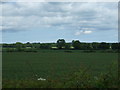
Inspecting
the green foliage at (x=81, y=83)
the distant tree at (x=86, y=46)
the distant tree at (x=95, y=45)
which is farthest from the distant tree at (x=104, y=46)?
the green foliage at (x=81, y=83)

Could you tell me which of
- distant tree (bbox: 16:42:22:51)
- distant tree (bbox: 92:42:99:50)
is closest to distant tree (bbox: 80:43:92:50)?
distant tree (bbox: 92:42:99:50)

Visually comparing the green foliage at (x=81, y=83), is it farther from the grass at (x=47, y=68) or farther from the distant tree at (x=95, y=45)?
the distant tree at (x=95, y=45)

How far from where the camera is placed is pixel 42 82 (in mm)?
5336

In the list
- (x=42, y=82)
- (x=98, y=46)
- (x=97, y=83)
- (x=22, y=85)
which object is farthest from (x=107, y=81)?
(x=98, y=46)

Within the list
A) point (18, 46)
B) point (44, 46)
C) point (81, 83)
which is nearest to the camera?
point (81, 83)

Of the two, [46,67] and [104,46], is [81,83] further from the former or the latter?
[104,46]

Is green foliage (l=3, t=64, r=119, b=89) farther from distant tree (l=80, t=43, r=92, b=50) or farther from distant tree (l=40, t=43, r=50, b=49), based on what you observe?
distant tree (l=80, t=43, r=92, b=50)

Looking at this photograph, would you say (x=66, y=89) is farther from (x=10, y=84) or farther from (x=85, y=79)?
(x=10, y=84)

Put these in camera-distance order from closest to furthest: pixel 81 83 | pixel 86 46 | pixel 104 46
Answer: pixel 81 83 → pixel 104 46 → pixel 86 46

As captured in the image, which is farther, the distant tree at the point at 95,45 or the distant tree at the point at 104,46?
the distant tree at the point at 95,45

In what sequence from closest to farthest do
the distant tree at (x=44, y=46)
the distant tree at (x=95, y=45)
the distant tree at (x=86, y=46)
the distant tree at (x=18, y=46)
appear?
1. the distant tree at (x=18, y=46)
2. the distant tree at (x=95, y=45)
3. the distant tree at (x=44, y=46)
4. the distant tree at (x=86, y=46)

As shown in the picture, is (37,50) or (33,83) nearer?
(33,83)

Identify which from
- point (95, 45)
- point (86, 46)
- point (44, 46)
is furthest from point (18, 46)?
point (95, 45)

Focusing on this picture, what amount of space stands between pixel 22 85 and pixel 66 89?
0.99 m
